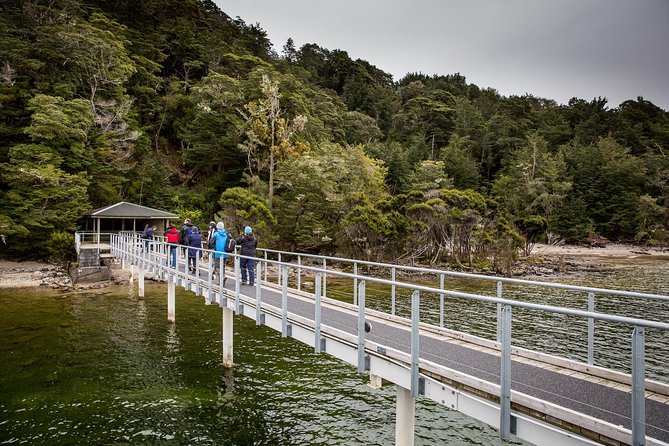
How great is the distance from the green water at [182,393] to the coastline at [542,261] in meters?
10.5

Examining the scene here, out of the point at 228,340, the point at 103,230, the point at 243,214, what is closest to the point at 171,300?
the point at 228,340

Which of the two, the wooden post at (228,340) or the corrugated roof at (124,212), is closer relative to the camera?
the wooden post at (228,340)

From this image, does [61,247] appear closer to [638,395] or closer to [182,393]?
[182,393]

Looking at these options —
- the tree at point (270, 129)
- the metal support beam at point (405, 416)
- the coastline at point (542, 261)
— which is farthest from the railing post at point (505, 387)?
the tree at point (270, 129)

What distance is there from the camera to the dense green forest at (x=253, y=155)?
1281 inches

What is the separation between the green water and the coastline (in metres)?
10.5

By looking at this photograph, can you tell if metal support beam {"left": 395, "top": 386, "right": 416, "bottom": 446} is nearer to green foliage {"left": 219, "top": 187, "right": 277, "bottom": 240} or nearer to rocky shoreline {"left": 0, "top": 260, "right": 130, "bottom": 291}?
rocky shoreline {"left": 0, "top": 260, "right": 130, "bottom": 291}

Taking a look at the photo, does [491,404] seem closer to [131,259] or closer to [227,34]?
[131,259]

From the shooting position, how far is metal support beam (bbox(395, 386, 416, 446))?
294 inches

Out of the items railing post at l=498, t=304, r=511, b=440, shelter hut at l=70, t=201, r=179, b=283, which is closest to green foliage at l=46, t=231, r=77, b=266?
shelter hut at l=70, t=201, r=179, b=283

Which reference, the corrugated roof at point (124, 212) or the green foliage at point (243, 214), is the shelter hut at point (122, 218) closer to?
the corrugated roof at point (124, 212)

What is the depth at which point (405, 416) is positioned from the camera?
7.49 m

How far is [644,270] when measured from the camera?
38375mm

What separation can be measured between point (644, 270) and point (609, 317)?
42.0 m
